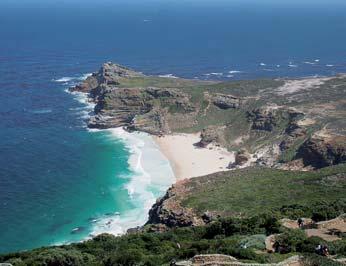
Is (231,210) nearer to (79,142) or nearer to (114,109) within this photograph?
(79,142)

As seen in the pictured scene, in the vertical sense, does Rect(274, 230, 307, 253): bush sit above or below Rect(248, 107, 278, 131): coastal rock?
above

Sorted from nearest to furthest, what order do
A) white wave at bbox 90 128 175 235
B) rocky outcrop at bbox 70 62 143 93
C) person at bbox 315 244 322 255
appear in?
person at bbox 315 244 322 255, white wave at bbox 90 128 175 235, rocky outcrop at bbox 70 62 143 93

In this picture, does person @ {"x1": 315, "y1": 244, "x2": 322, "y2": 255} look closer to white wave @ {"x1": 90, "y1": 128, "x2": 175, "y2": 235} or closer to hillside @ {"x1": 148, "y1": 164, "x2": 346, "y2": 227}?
hillside @ {"x1": 148, "y1": 164, "x2": 346, "y2": 227}

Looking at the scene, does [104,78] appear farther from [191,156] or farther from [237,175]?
[237,175]

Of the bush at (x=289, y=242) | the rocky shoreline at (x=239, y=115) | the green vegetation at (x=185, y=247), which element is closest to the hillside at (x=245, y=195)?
the green vegetation at (x=185, y=247)

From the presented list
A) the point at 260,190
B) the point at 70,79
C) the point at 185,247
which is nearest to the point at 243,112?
the point at 260,190

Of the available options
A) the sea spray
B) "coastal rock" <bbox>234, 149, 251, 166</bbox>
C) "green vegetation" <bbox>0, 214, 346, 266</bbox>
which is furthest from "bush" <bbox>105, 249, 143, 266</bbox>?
"coastal rock" <bbox>234, 149, 251, 166</bbox>

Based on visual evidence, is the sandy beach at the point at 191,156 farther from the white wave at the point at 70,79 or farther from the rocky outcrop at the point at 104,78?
the white wave at the point at 70,79

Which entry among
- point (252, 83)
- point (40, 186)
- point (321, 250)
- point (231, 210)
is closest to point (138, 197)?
point (40, 186)
